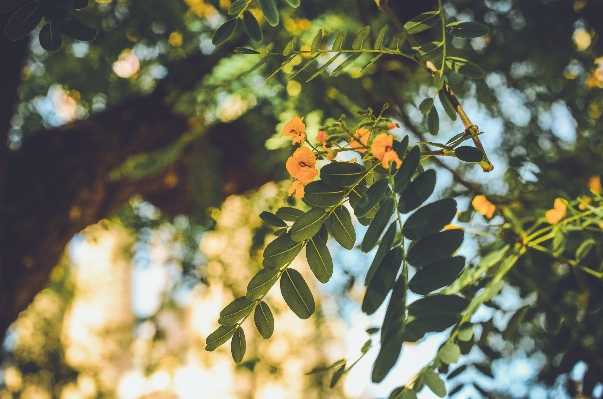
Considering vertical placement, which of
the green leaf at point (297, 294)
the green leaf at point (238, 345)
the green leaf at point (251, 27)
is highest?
the green leaf at point (251, 27)

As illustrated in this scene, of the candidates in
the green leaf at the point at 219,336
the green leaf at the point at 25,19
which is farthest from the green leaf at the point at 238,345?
the green leaf at the point at 25,19

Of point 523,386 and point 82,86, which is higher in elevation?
point 82,86

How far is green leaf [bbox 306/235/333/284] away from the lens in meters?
0.53

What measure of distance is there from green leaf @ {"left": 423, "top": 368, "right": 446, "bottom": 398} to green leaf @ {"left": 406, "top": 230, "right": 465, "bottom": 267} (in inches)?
8.9

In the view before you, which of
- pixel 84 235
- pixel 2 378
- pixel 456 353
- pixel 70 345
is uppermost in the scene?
pixel 456 353

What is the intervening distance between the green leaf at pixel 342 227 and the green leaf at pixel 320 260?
2 cm

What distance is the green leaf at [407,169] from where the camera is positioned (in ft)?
1.50

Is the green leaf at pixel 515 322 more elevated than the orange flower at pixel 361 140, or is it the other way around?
the orange flower at pixel 361 140

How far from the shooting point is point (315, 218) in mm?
531

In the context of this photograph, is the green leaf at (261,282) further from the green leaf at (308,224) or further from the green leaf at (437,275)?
the green leaf at (437,275)

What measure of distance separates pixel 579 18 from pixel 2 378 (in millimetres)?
4159

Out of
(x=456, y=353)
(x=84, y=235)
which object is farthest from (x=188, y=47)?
(x=456, y=353)

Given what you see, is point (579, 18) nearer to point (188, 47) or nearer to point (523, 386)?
point (523, 386)

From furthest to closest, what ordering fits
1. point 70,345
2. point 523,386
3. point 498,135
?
1. point 70,345
2. point 498,135
3. point 523,386
